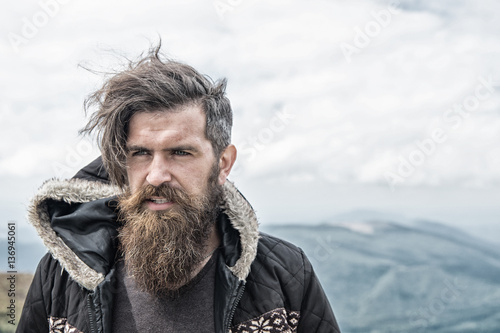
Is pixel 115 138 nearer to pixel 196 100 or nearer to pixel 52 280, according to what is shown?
pixel 196 100

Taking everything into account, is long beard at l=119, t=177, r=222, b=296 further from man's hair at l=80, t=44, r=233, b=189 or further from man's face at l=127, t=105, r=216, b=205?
man's hair at l=80, t=44, r=233, b=189

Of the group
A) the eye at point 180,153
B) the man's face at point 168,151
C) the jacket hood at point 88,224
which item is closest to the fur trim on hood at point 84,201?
the jacket hood at point 88,224

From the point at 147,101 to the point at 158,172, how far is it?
424 mm

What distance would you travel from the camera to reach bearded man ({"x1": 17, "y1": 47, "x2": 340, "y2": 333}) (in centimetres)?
262

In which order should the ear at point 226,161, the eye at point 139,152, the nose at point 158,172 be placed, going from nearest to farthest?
1. the nose at point 158,172
2. the eye at point 139,152
3. the ear at point 226,161

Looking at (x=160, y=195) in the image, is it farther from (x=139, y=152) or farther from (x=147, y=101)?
(x=147, y=101)

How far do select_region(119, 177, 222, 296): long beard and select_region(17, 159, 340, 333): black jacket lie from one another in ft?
0.53

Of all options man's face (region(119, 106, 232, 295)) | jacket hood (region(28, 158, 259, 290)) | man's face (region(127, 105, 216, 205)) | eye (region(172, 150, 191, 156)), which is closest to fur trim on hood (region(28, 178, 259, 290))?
jacket hood (region(28, 158, 259, 290))

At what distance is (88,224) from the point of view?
285 centimetres

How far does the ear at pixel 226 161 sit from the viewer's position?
2.93 m

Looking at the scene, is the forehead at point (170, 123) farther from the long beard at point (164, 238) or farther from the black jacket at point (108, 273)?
the black jacket at point (108, 273)

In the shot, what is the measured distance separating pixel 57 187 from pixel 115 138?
46 cm

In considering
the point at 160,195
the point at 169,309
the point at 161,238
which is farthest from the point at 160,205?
the point at 169,309

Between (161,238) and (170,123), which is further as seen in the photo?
(161,238)
